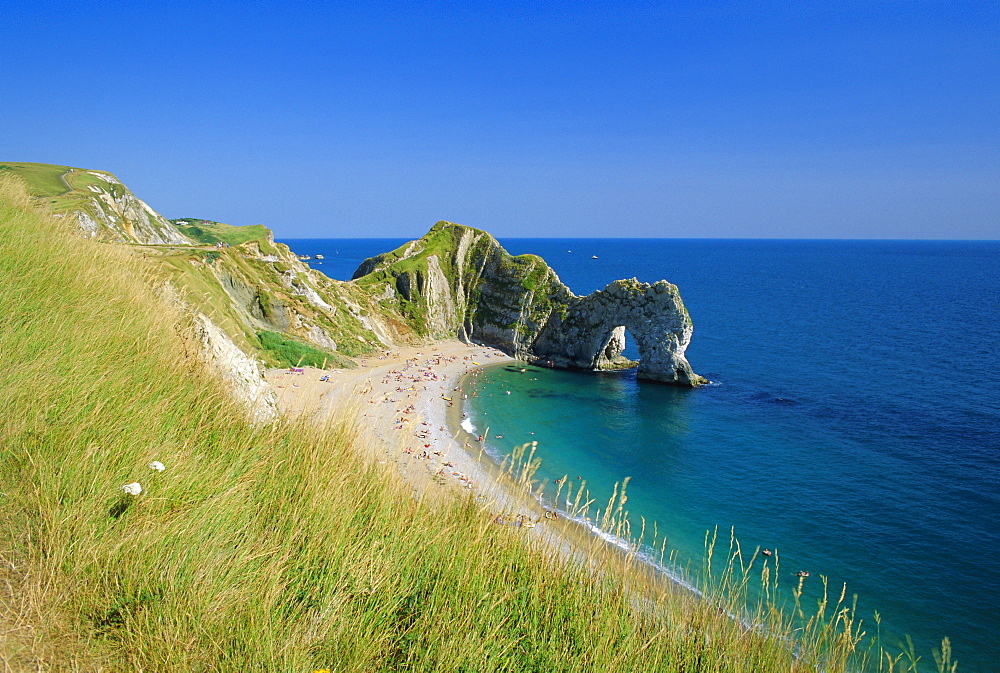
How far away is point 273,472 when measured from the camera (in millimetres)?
5035

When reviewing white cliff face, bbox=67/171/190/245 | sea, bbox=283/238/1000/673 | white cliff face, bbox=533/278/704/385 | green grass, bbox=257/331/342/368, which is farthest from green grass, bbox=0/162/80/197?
white cliff face, bbox=533/278/704/385

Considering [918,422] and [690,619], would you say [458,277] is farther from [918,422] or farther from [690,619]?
[690,619]

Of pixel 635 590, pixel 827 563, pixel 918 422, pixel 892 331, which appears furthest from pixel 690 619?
pixel 892 331

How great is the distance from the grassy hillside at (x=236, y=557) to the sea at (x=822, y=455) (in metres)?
2.04

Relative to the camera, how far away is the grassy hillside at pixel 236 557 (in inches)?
128

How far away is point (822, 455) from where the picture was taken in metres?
29.5

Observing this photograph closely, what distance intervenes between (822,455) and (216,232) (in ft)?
290

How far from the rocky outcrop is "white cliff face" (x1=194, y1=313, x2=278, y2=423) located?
41.0 m

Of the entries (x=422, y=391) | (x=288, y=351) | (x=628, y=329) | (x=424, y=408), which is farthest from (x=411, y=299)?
(x=424, y=408)

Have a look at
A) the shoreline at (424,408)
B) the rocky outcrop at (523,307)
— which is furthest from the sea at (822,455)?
the rocky outcrop at (523,307)

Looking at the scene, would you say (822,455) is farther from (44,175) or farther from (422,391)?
(44,175)

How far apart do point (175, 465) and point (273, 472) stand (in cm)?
87

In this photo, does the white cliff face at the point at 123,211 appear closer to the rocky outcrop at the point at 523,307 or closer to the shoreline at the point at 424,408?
the rocky outcrop at the point at 523,307

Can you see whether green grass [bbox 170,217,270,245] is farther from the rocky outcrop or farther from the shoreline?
the shoreline
